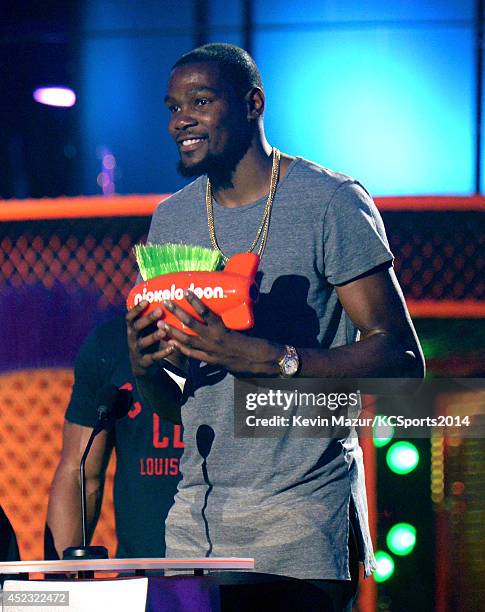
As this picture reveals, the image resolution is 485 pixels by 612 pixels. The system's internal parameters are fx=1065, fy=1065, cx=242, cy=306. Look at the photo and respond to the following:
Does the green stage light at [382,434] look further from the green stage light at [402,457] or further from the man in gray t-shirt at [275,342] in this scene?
the man in gray t-shirt at [275,342]

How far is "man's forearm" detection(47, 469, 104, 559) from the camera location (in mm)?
2969

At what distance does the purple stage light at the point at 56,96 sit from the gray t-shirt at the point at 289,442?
69cm

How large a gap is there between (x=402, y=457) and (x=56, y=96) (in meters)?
1.42

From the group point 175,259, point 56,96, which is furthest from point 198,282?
point 56,96

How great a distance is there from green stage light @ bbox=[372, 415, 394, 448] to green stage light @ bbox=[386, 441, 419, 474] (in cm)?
3

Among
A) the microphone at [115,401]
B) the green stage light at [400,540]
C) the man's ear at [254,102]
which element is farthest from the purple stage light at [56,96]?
the green stage light at [400,540]

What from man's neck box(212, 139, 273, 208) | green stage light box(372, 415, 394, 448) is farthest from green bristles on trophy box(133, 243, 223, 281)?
green stage light box(372, 415, 394, 448)

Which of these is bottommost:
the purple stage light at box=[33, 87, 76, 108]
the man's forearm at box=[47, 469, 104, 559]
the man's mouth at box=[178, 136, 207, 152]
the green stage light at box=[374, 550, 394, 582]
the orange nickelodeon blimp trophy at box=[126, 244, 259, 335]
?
the green stage light at box=[374, 550, 394, 582]

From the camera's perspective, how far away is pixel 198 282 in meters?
2.46

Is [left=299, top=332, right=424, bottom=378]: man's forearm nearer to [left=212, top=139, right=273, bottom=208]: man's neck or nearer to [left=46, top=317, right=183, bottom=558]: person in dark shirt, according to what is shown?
[left=212, top=139, right=273, bottom=208]: man's neck

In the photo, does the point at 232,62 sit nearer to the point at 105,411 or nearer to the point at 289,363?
the point at 289,363

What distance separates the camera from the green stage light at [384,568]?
2873 mm

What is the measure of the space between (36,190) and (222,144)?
66 centimetres

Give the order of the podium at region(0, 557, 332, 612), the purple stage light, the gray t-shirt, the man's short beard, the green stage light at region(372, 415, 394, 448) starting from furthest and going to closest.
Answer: the purple stage light
the green stage light at region(372, 415, 394, 448)
the man's short beard
the gray t-shirt
the podium at region(0, 557, 332, 612)
